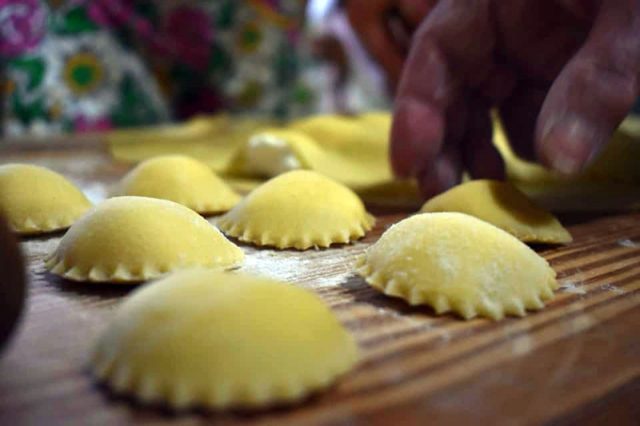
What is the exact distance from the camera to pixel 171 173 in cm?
162

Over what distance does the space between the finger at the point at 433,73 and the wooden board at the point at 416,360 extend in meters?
0.44

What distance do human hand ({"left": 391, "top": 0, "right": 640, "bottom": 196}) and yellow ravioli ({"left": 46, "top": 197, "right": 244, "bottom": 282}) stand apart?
59 cm

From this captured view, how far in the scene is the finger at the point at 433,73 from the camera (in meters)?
1.56

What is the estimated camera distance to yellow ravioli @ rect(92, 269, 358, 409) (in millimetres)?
724

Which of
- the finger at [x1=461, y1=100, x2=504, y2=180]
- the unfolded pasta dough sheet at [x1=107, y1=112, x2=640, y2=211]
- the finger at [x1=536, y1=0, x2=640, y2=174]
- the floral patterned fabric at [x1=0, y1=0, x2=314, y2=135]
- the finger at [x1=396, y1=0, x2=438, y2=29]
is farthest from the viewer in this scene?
the floral patterned fabric at [x1=0, y1=0, x2=314, y2=135]

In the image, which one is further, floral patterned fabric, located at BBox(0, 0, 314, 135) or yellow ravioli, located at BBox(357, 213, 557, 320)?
floral patterned fabric, located at BBox(0, 0, 314, 135)

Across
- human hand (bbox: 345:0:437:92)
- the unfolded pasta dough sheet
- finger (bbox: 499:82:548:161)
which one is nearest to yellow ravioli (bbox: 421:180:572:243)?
the unfolded pasta dough sheet

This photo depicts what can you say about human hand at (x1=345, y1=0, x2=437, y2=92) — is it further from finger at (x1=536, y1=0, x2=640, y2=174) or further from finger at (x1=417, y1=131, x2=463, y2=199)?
finger at (x1=536, y1=0, x2=640, y2=174)

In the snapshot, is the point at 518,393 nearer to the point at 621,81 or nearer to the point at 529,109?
the point at 621,81

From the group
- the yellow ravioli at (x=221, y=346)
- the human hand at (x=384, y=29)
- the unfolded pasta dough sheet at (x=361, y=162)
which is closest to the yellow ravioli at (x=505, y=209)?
the unfolded pasta dough sheet at (x=361, y=162)

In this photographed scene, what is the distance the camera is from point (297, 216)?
4.53ft

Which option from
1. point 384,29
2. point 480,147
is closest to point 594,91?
point 480,147

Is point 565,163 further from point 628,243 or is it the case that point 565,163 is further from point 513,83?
point 513,83

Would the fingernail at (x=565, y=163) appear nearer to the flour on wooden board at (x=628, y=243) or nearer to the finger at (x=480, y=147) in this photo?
the flour on wooden board at (x=628, y=243)
